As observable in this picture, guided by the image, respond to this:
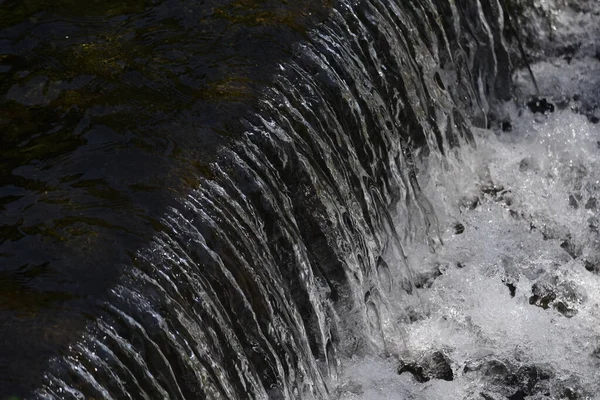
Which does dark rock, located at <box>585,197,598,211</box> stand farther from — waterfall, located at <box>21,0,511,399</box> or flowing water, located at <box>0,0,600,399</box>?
waterfall, located at <box>21,0,511,399</box>

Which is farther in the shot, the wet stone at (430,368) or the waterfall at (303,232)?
the wet stone at (430,368)

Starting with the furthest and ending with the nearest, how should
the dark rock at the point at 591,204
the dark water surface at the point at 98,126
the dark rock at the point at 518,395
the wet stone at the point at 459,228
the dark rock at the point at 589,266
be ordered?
the dark rock at the point at 591,204, the wet stone at the point at 459,228, the dark rock at the point at 589,266, the dark rock at the point at 518,395, the dark water surface at the point at 98,126

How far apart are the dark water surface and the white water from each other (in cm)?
129

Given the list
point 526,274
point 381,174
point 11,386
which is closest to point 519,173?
point 526,274

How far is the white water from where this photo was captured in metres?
4.40

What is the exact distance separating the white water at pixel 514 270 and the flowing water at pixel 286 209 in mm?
12

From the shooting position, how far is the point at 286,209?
159 inches

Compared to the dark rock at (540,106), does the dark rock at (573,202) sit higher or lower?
lower

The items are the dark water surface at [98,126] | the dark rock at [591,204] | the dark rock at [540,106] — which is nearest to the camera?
the dark water surface at [98,126]

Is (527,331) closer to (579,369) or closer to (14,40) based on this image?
(579,369)

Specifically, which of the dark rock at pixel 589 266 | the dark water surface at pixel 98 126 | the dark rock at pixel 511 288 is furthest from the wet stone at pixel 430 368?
the dark water surface at pixel 98 126

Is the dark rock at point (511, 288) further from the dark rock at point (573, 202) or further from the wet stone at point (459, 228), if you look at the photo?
the dark rock at point (573, 202)

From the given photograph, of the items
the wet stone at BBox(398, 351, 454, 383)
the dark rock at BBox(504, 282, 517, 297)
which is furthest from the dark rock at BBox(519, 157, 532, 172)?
the wet stone at BBox(398, 351, 454, 383)

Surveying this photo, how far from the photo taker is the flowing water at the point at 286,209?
3.32 m
